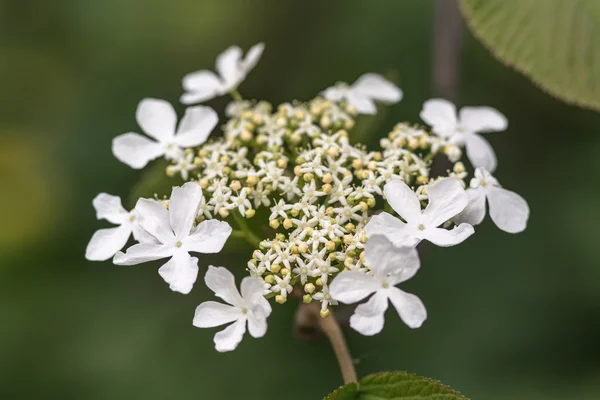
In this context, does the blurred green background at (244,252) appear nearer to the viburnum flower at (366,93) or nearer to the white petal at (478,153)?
the viburnum flower at (366,93)

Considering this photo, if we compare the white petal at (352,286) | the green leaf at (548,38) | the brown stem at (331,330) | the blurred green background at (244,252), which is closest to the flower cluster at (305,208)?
A: the white petal at (352,286)

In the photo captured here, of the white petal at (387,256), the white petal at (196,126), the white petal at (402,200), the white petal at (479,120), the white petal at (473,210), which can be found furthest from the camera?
the white petal at (479,120)

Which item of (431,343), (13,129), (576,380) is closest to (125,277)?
(13,129)

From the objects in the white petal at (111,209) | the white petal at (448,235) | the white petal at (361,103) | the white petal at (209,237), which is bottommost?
the white petal at (448,235)

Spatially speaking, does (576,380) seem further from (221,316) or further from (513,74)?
(221,316)

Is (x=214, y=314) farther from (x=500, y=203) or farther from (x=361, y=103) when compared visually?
(x=361, y=103)

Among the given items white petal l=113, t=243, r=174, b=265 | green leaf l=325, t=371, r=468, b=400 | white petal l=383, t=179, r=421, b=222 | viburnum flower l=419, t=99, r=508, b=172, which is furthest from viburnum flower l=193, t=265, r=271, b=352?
viburnum flower l=419, t=99, r=508, b=172

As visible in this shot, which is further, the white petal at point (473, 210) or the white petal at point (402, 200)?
the white petal at point (473, 210)

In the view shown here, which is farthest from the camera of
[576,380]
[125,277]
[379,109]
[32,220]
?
[32,220]

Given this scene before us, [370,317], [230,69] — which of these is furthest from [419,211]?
[230,69]
